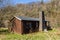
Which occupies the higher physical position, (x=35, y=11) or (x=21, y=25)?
(x=35, y=11)

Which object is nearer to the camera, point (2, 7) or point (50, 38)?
point (50, 38)

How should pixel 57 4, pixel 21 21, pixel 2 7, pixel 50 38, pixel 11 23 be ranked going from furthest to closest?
pixel 57 4
pixel 2 7
pixel 11 23
pixel 21 21
pixel 50 38

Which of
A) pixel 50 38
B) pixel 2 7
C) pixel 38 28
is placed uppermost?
pixel 2 7

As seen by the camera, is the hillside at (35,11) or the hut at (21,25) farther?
the hillside at (35,11)

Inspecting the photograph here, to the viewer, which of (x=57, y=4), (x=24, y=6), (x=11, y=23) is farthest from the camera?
(x=24, y=6)

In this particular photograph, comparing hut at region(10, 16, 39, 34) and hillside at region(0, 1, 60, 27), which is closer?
hut at region(10, 16, 39, 34)

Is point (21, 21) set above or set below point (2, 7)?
below

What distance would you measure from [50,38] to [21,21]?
70.3 ft

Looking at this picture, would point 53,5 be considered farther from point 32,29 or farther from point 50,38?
point 50,38

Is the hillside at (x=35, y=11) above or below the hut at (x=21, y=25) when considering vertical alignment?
above

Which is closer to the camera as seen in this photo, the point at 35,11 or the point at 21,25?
the point at 21,25

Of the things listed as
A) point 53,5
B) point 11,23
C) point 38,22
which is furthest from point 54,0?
point 11,23

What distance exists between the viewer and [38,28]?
36.3 meters

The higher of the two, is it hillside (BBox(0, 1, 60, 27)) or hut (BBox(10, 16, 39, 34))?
hillside (BBox(0, 1, 60, 27))
